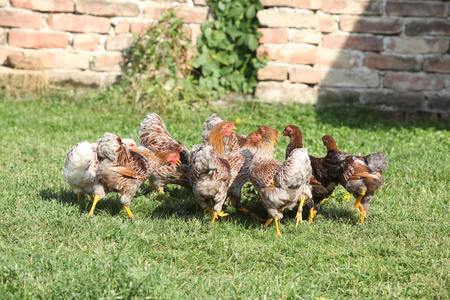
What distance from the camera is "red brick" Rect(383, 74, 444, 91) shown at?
26.9ft

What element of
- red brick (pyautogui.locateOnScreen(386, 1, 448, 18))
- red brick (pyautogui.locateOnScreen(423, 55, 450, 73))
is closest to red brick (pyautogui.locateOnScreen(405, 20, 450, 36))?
red brick (pyautogui.locateOnScreen(386, 1, 448, 18))

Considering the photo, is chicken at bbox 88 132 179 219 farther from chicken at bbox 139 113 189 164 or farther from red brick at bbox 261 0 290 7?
red brick at bbox 261 0 290 7

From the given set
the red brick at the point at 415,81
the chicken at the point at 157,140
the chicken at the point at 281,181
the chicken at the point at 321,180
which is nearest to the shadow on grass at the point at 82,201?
the chicken at the point at 157,140

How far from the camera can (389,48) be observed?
8141 millimetres

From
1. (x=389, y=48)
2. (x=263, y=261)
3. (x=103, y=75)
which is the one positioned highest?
(x=389, y=48)

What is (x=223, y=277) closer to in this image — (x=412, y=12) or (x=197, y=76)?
(x=197, y=76)

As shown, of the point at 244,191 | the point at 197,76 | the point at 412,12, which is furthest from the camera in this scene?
the point at 197,76

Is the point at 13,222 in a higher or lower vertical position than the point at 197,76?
lower

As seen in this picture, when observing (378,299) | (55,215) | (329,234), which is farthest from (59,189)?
(378,299)

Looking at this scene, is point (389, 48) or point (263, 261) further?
point (389, 48)

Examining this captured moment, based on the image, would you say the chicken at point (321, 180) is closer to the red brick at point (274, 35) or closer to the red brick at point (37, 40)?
the red brick at point (274, 35)

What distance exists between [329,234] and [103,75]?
19.3ft

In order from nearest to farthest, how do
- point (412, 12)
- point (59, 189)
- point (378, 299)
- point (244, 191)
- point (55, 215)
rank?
point (378, 299) → point (55, 215) → point (59, 189) → point (244, 191) → point (412, 12)

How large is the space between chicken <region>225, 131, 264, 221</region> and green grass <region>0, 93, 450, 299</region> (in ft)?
0.54
